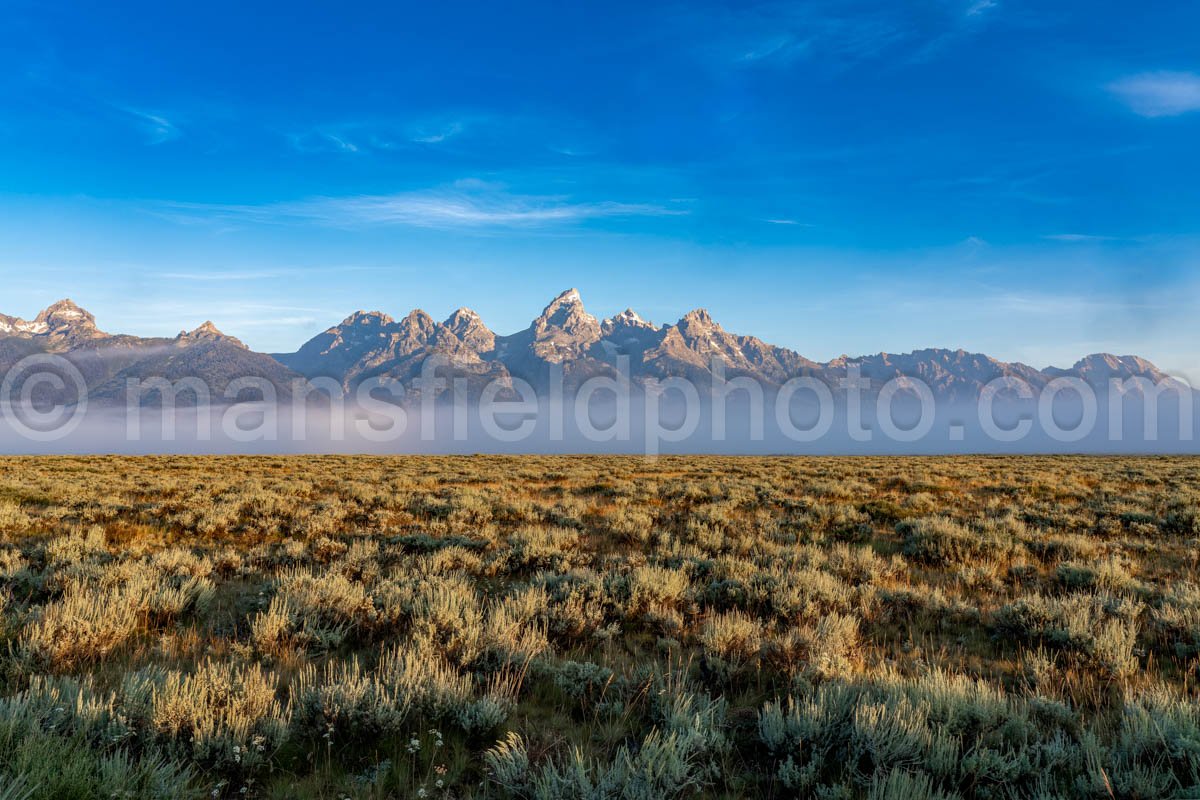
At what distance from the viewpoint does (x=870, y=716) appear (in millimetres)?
3717

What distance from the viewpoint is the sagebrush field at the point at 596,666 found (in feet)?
11.2

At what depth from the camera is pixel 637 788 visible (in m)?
3.14

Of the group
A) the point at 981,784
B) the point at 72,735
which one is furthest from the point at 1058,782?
the point at 72,735

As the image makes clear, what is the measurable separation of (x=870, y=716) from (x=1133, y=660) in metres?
3.68

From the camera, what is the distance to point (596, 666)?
196 inches

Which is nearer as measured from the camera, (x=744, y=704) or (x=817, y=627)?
(x=744, y=704)

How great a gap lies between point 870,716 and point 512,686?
285cm

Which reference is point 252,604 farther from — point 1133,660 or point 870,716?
point 1133,660

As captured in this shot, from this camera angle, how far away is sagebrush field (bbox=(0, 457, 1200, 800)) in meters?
3.41

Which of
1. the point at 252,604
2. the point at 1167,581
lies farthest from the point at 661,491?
the point at 252,604

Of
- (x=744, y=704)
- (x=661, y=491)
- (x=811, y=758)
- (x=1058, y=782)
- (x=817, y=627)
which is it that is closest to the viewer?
(x=1058, y=782)

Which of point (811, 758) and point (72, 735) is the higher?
point (72, 735)

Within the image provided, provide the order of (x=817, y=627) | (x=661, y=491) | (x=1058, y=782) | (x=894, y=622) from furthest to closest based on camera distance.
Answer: (x=661, y=491)
(x=894, y=622)
(x=817, y=627)
(x=1058, y=782)

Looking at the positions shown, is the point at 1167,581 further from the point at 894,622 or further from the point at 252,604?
the point at 252,604
